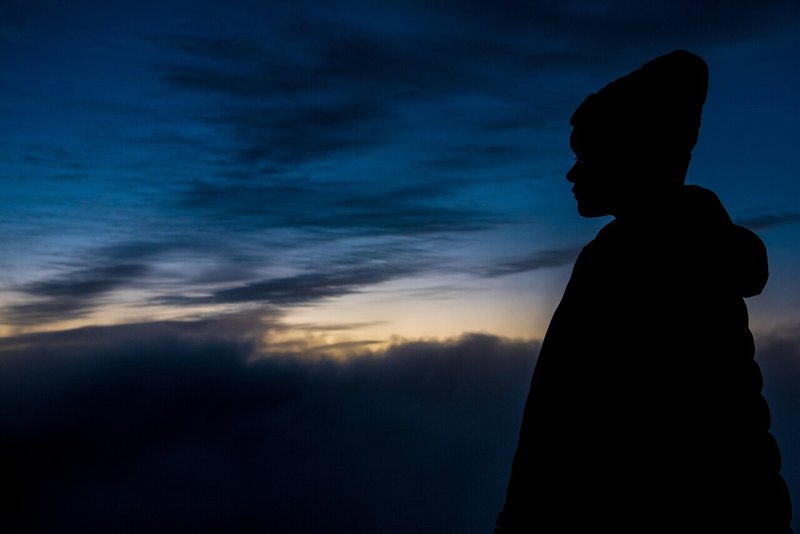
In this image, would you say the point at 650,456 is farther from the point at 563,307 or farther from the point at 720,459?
the point at 563,307

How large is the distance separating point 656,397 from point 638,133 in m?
3.25

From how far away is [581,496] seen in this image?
775 centimetres

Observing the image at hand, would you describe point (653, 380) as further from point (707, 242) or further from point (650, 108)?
point (650, 108)

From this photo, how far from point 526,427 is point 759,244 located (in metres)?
3.55

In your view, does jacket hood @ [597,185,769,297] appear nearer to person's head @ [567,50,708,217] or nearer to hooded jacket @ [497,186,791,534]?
hooded jacket @ [497,186,791,534]

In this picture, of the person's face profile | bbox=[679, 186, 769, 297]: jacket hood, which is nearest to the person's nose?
the person's face profile

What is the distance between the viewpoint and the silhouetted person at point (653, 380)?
7.61 m

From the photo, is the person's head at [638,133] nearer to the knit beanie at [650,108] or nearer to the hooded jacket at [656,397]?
the knit beanie at [650,108]

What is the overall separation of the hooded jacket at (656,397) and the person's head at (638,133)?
522 mm

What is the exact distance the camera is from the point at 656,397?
7.79 m

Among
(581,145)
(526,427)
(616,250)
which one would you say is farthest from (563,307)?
(581,145)

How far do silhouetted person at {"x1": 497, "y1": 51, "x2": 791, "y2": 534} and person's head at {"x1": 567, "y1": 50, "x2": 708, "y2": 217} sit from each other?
0.03 m

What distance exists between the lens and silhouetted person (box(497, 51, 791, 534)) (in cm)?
761

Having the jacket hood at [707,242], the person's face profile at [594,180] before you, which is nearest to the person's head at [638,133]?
the person's face profile at [594,180]
